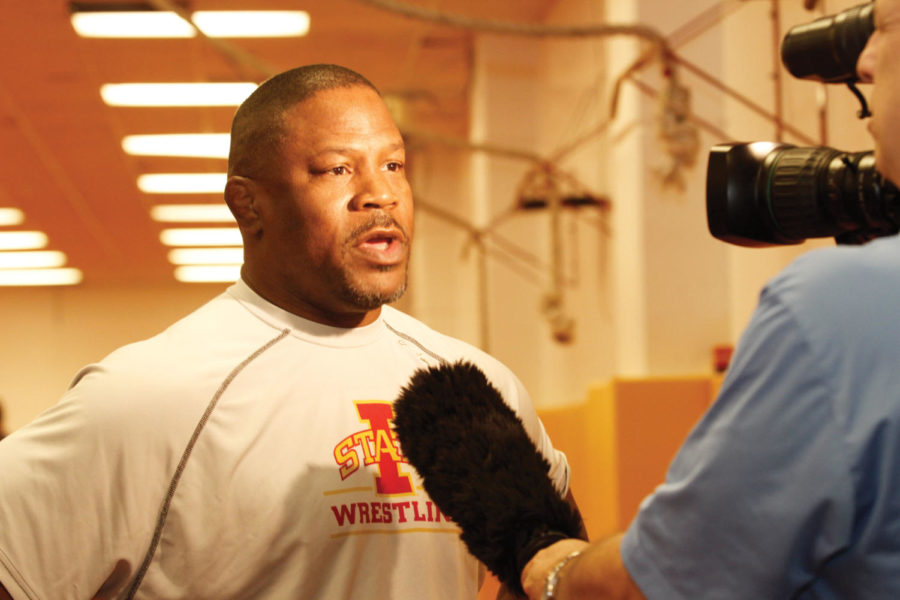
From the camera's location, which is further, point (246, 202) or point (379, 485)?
point (246, 202)

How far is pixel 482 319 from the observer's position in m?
8.15

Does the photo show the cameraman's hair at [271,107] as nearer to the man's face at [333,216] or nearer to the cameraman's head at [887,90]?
the man's face at [333,216]

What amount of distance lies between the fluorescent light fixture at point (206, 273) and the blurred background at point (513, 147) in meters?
0.39

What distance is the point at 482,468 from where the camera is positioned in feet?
3.76

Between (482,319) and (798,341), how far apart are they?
7280 millimetres

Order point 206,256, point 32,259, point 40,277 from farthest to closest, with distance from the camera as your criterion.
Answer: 1. point 40,277
2. point 32,259
3. point 206,256

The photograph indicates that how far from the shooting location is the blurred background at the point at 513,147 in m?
4.69

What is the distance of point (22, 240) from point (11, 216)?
141cm

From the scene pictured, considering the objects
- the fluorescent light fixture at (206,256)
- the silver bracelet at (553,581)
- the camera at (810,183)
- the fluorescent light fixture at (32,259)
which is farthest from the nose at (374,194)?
the fluorescent light fixture at (32,259)

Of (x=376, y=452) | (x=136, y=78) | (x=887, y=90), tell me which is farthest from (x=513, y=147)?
(x=887, y=90)

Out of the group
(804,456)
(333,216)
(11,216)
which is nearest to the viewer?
(804,456)

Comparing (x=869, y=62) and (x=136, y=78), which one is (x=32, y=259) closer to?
(x=136, y=78)

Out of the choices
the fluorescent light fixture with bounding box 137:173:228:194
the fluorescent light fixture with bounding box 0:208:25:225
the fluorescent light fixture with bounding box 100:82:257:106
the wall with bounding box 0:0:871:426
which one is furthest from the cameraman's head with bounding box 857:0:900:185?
the fluorescent light fixture with bounding box 0:208:25:225

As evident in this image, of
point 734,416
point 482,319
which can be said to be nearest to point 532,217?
point 482,319
